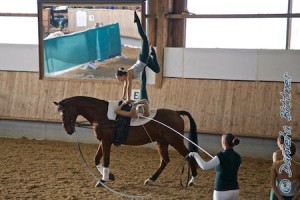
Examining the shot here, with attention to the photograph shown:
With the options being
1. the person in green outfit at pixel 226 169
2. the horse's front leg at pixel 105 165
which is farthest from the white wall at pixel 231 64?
the person in green outfit at pixel 226 169

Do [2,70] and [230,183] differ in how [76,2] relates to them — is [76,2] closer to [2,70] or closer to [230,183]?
[2,70]

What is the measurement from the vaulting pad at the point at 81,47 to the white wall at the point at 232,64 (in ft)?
3.98

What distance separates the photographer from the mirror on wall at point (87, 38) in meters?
10.3

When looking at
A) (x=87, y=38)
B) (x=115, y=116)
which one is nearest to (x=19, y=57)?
(x=87, y=38)

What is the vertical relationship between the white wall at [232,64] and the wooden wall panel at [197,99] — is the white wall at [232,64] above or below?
above

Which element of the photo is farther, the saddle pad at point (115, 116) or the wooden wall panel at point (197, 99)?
the wooden wall panel at point (197, 99)

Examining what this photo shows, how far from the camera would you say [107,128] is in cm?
688

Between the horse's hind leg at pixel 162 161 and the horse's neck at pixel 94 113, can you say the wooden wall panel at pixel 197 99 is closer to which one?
the horse's hind leg at pixel 162 161

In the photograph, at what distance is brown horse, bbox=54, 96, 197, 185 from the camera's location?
6871mm

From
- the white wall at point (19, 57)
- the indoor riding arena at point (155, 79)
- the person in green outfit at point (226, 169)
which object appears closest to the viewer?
the person in green outfit at point (226, 169)

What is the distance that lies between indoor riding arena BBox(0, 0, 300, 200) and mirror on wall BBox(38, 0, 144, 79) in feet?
0.07

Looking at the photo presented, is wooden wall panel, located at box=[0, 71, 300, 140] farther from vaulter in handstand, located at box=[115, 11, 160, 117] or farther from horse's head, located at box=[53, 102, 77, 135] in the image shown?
horse's head, located at box=[53, 102, 77, 135]

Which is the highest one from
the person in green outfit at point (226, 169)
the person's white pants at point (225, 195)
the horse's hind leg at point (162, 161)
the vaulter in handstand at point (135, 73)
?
the vaulter in handstand at point (135, 73)

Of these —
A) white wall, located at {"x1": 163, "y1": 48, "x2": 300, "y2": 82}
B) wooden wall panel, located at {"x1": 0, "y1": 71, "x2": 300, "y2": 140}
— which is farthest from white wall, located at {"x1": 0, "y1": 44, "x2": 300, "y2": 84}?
wooden wall panel, located at {"x1": 0, "y1": 71, "x2": 300, "y2": 140}
